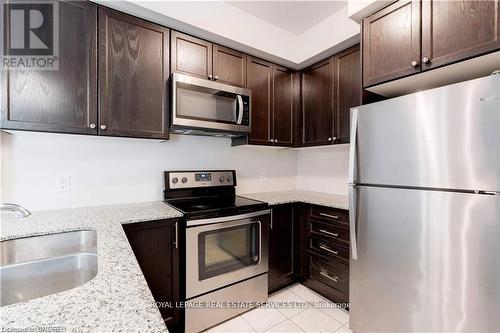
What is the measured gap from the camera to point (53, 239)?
4.04ft

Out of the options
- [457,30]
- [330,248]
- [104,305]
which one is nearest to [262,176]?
[330,248]

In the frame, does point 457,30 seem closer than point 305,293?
Yes

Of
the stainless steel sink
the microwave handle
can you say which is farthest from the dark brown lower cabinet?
the microwave handle

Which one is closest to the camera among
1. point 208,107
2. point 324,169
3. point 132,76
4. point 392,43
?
point 392,43

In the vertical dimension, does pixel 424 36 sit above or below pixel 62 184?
above

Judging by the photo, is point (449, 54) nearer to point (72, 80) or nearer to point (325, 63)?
point (325, 63)

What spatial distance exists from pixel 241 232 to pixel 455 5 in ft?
6.45

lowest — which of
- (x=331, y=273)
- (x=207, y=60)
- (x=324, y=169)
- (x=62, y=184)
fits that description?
(x=331, y=273)

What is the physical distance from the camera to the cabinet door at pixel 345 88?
2016 millimetres

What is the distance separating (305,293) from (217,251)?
1062 mm

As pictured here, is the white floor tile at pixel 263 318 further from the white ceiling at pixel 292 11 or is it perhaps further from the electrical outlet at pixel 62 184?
the white ceiling at pixel 292 11

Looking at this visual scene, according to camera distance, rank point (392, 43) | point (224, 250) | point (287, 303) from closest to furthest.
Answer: point (392, 43) < point (224, 250) < point (287, 303)

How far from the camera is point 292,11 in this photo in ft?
6.91

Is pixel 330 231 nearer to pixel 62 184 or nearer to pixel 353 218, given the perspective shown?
pixel 353 218
